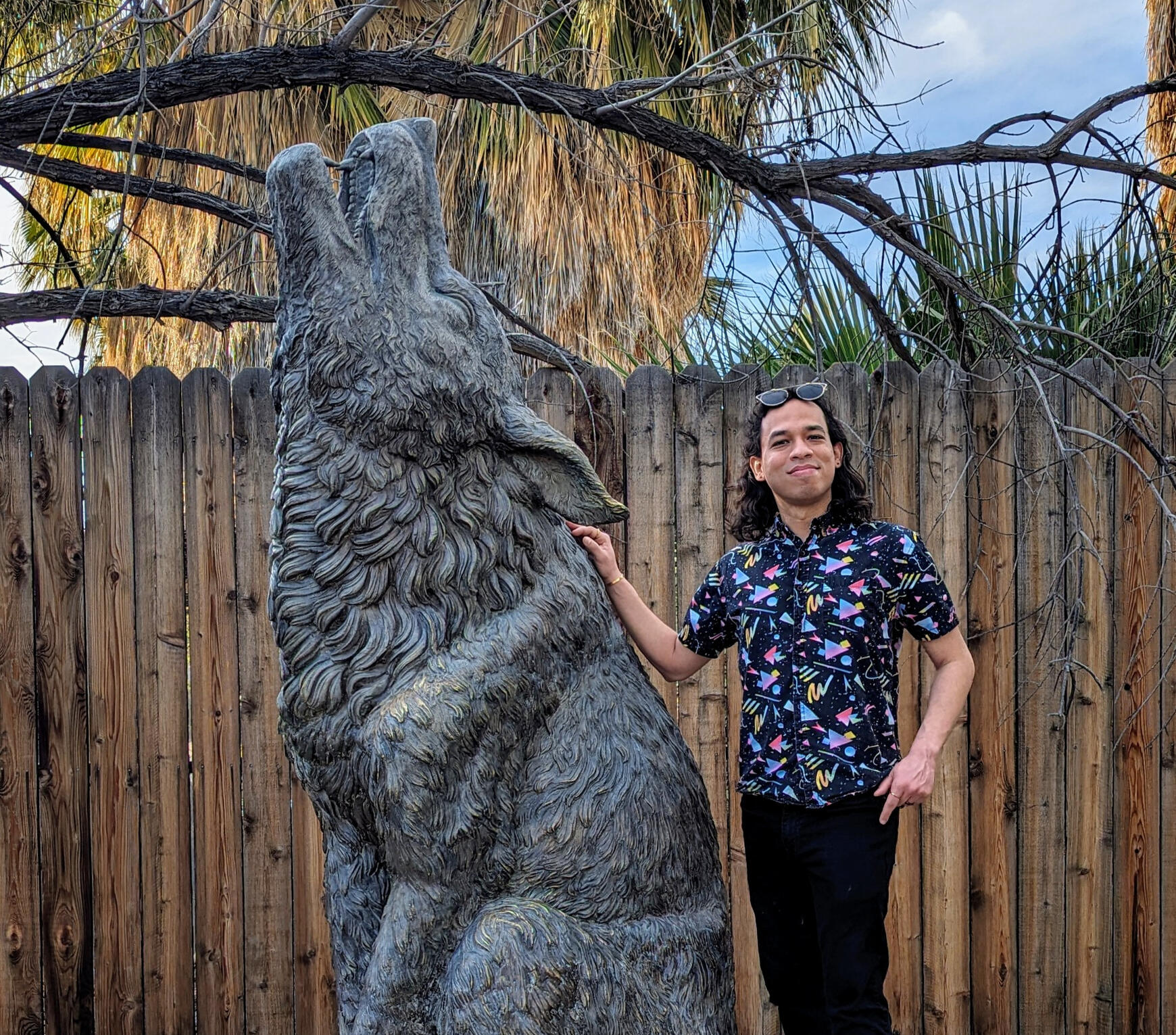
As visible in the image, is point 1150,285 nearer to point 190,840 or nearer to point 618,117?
point 618,117

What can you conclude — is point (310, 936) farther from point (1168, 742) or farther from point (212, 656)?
point (1168, 742)

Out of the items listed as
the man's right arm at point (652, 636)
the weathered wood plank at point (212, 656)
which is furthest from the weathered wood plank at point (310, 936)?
the man's right arm at point (652, 636)

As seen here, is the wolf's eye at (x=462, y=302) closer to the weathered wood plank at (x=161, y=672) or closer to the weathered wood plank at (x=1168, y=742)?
the weathered wood plank at (x=161, y=672)

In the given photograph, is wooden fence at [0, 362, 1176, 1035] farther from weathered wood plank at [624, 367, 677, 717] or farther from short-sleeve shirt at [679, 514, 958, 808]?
short-sleeve shirt at [679, 514, 958, 808]

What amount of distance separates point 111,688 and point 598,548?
2.50 metres

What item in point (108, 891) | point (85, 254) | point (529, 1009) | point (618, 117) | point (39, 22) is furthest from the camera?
point (85, 254)

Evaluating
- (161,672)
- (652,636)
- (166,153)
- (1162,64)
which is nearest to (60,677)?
(161,672)

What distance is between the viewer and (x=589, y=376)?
4.20 metres

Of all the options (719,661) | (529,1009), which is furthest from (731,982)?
(719,661)

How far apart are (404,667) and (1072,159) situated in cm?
321

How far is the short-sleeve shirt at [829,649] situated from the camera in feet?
8.43

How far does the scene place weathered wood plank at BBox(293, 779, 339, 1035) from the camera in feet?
13.7

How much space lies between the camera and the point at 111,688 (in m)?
4.14

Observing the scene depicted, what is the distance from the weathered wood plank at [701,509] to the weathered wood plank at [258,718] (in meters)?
1.58
